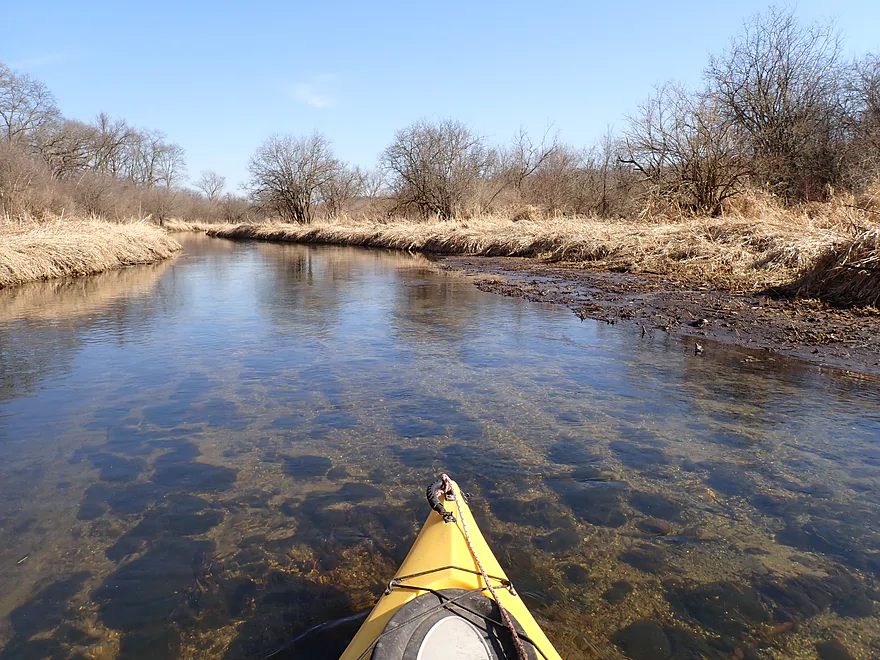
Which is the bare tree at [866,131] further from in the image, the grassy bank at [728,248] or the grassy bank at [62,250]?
the grassy bank at [62,250]

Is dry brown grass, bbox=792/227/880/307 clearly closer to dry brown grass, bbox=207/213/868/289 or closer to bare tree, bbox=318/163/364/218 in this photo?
dry brown grass, bbox=207/213/868/289

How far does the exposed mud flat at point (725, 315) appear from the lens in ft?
19.5

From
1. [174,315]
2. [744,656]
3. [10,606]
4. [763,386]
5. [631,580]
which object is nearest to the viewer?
[744,656]

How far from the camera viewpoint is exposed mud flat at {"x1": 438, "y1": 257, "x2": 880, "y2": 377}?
19.5 feet

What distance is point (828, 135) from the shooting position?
63.5 ft

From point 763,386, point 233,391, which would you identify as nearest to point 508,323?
point 763,386

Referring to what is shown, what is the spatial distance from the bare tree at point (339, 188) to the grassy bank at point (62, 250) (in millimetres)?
21202

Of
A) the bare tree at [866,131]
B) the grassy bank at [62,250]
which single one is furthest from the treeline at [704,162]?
the grassy bank at [62,250]

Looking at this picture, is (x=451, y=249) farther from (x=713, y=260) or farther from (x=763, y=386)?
(x=763, y=386)

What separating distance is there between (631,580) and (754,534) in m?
0.85

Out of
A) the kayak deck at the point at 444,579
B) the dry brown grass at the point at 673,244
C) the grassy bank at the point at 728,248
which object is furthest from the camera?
the dry brown grass at the point at 673,244

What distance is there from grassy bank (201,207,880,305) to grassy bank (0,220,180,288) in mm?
11781

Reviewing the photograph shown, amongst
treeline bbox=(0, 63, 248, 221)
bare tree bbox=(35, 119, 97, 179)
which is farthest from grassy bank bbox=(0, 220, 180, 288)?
bare tree bbox=(35, 119, 97, 179)

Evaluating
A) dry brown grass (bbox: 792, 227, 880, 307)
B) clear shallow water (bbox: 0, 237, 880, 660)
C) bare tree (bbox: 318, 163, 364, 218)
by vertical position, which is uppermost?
bare tree (bbox: 318, 163, 364, 218)
